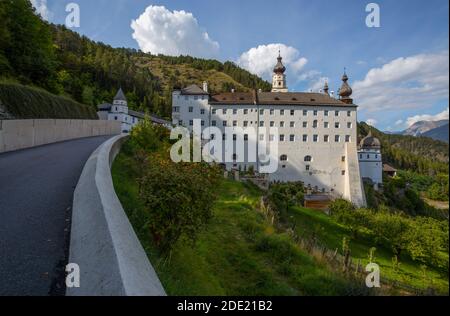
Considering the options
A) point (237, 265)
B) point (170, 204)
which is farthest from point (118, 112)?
point (170, 204)

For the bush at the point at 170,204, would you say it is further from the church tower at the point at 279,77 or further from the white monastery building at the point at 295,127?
the church tower at the point at 279,77

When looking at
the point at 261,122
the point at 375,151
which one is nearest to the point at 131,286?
the point at 261,122

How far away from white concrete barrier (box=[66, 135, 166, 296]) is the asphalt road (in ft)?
1.23

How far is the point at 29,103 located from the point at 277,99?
1778 inches

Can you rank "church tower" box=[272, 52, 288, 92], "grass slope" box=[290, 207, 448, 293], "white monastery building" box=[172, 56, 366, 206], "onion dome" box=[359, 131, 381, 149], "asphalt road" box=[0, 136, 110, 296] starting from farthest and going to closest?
1. "church tower" box=[272, 52, 288, 92]
2. "onion dome" box=[359, 131, 381, 149]
3. "white monastery building" box=[172, 56, 366, 206]
4. "grass slope" box=[290, 207, 448, 293]
5. "asphalt road" box=[0, 136, 110, 296]

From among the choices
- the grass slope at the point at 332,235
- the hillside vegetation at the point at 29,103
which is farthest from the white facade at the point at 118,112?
the grass slope at the point at 332,235

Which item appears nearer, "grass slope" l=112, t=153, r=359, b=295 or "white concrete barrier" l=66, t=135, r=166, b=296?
"white concrete barrier" l=66, t=135, r=166, b=296

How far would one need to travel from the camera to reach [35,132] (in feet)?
63.1

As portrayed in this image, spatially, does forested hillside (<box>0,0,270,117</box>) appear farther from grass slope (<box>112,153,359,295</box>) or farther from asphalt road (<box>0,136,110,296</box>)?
grass slope (<box>112,153,359,295</box>)

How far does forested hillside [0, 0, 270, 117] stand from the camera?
32.6 metres

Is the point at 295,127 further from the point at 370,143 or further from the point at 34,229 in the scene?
the point at 34,229

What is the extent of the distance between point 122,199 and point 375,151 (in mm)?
67969

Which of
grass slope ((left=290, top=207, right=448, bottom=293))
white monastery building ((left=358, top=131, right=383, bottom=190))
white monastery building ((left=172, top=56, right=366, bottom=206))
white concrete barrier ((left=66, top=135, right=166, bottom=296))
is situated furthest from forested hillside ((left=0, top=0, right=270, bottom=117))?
white monastery building ((left=358, top=131, right=383, bottom=190))
